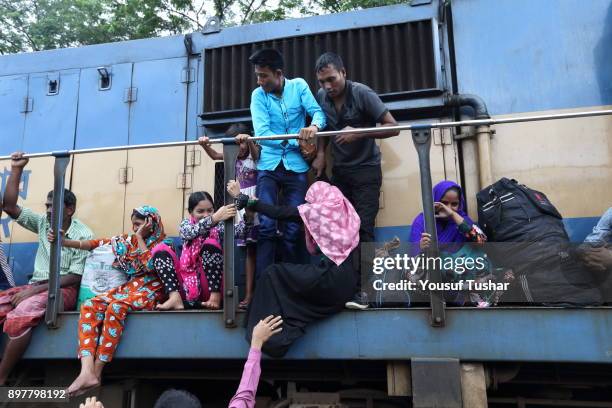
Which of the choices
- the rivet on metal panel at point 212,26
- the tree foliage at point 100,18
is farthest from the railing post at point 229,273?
the tree foliage at point 100,18

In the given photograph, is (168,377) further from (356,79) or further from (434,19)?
(434,19)

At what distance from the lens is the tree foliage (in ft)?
36.0

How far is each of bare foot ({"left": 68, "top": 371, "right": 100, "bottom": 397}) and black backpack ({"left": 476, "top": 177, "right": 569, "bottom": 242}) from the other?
2.31m

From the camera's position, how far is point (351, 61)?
11.3ft

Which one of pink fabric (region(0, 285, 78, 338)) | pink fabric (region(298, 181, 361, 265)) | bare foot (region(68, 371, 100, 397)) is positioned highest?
pink fabric (region(298, 181, 361, 265))

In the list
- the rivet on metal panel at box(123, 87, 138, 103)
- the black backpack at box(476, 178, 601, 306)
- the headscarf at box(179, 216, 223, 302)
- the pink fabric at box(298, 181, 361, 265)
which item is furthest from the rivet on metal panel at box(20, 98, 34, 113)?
the black backpack at box(476, 178, 601, 306)

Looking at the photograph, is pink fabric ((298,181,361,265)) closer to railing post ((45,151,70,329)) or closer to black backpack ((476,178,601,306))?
black backpack ((476,178,601,306))

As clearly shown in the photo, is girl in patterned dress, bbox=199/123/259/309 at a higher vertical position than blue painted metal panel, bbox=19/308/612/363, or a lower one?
higher

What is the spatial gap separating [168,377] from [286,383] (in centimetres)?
71

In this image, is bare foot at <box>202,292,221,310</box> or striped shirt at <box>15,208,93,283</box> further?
striped shirt at <box>15,208,93,283</box>

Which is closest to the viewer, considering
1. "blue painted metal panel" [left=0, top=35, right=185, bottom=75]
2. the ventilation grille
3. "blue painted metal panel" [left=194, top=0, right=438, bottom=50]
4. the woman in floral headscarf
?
the woman in floral headscarf

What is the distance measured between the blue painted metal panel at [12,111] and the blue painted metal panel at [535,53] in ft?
11.6

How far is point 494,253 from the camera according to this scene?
2408 mm

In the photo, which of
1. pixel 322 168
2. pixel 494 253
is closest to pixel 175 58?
pixel 322 168
